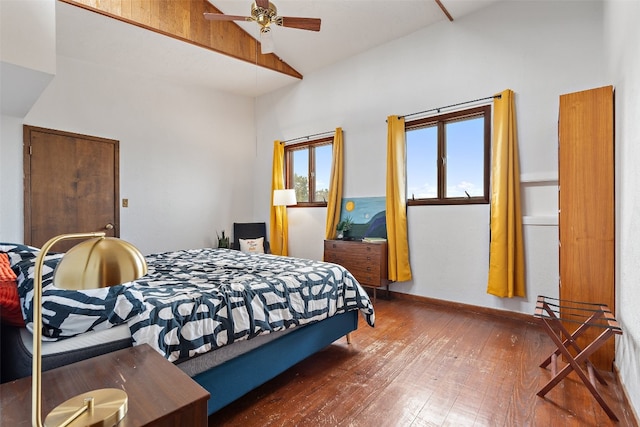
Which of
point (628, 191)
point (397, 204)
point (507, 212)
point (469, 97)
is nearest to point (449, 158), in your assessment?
point (469, 97)

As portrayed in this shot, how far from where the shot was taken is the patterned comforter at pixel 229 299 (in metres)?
1.41

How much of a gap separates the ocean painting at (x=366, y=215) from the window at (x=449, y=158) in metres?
0.41

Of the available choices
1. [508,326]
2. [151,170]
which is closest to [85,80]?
[151,170]

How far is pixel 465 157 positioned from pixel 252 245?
10.7ft

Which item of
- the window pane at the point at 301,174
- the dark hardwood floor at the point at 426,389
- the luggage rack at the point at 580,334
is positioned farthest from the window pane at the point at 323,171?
the luggage rack at the point at 580,334

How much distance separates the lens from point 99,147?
3979 mm

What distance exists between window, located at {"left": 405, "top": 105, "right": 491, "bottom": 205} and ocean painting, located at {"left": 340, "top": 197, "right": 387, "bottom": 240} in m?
0.41

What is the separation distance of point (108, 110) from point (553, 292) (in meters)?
5.43

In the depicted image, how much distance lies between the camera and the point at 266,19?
8.25 feet

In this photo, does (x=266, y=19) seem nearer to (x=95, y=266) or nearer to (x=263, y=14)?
(x=263, y=14)

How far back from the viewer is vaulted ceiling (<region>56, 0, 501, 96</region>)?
329cm

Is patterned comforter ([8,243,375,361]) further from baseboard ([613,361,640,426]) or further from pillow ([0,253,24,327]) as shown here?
baseboard ([613,361,640,426])

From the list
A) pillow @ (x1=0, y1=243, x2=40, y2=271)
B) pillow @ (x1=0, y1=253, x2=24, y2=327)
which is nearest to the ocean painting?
pillow @ (x1=0, y1=243, x2=40, y2=271)

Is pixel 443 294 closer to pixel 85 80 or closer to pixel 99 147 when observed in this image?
pixel 99 147
